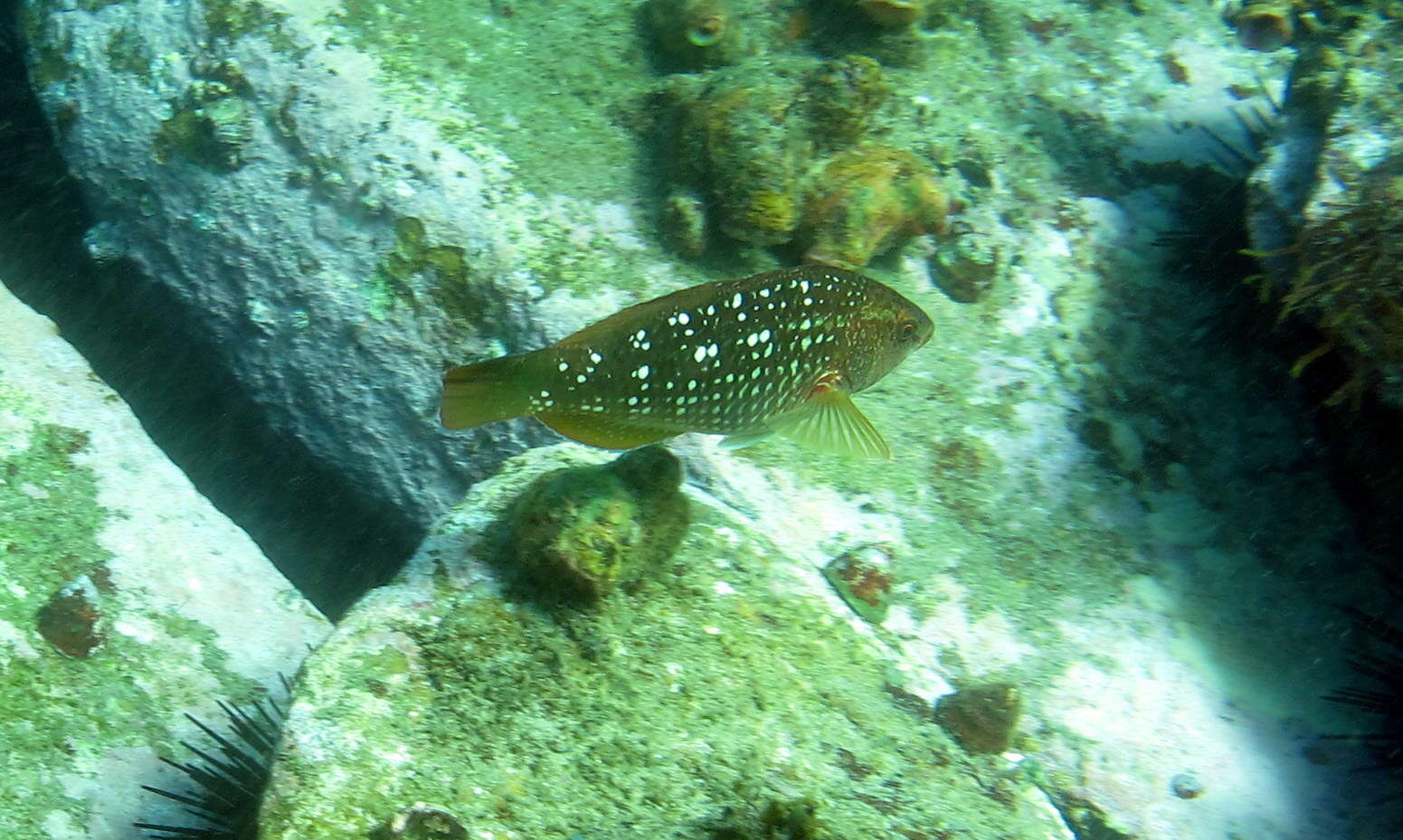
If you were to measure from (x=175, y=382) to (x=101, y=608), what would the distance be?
1.81 meters

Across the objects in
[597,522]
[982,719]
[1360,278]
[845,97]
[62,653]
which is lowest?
[62,653]

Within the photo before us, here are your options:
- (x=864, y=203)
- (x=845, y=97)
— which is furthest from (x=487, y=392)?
(x=845, y=97)

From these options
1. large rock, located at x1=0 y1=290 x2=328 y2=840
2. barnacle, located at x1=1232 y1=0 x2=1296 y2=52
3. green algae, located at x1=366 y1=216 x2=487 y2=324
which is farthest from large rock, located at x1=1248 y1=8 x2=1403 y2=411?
large rock, located at x1=0 y1=290 x2=328 y2=840

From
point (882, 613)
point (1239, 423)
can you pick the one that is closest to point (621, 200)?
point (882, 613)

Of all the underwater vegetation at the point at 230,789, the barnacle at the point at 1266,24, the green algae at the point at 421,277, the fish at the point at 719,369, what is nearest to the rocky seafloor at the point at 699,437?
A: the green algae at the point at 421,277

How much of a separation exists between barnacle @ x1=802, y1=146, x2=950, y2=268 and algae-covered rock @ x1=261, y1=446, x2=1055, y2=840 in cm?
175

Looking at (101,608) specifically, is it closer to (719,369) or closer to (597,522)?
(597,522)

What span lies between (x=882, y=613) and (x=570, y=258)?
2207 mm

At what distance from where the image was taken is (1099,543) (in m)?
4.03

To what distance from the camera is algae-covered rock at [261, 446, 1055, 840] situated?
222 centimetres

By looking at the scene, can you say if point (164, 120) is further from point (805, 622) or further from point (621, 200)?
point (805, 622)

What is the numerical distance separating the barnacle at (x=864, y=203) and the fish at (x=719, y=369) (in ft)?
4.01

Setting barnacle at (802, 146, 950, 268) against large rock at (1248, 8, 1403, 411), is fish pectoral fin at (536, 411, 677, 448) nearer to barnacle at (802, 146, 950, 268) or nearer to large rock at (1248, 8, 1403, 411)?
barnacle at (802, 146, 950, 268)

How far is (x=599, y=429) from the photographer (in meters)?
2.43
